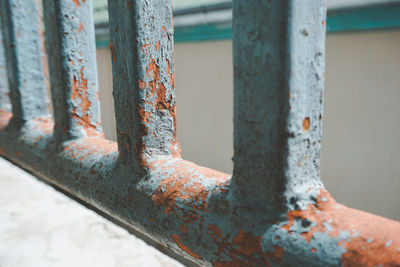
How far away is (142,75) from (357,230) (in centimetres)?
34

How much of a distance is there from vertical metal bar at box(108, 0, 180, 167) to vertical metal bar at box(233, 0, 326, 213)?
161mm

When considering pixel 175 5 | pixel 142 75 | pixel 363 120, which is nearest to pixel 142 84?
pixel 142 75

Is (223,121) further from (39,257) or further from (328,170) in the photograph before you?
(39,257)

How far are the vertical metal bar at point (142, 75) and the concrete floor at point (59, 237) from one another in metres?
0.64

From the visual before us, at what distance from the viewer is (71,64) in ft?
2.02

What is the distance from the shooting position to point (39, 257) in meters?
1.00

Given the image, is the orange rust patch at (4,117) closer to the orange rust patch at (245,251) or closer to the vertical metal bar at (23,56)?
the vertical metal bar at (23,56)

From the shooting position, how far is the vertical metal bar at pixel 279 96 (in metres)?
0.30

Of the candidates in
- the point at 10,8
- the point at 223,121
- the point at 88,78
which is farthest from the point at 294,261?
the point at 223,121

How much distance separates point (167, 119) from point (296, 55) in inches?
9.9

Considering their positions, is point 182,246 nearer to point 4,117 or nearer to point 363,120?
point 4,117

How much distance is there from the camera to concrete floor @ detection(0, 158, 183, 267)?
1.00 m

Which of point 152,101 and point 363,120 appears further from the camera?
point 363,120

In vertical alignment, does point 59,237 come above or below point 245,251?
below
